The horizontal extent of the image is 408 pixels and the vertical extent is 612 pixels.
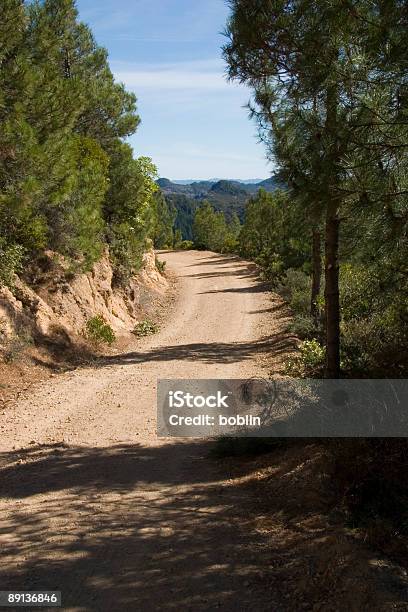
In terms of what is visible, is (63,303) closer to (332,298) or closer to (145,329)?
(145,329)

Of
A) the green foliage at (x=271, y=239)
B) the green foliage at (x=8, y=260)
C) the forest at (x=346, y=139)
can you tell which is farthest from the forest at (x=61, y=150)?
the green foliage at (x=271, y=239)

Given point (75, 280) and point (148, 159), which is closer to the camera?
point (75, 280)

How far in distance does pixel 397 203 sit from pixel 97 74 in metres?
19.0

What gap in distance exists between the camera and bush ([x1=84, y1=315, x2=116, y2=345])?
16.7m

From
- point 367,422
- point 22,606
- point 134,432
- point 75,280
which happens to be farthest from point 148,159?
point 22,606

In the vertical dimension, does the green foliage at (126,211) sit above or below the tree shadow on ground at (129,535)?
above

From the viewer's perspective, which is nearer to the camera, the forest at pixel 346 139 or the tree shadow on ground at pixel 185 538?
the tree shadow on ground at pixel 185 538

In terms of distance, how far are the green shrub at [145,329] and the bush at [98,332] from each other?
221cm

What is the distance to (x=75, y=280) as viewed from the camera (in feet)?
57.6

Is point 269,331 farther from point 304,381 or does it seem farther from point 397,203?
point 397,203

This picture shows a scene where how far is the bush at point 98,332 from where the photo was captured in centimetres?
1666

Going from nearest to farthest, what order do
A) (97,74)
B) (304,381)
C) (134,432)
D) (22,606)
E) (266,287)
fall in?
(22,606) → (304,381) → (134,432) → (97,74) → (266,287)

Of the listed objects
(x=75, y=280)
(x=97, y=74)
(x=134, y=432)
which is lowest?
(x=134, y=432)

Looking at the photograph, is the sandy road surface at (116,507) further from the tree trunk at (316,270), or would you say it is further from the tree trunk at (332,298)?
the tree trunk at (316,270)
